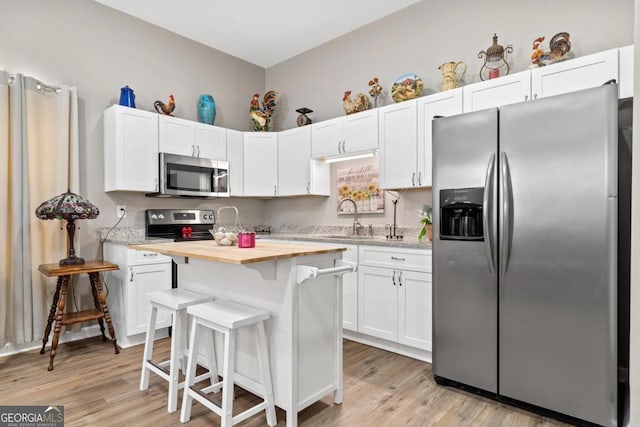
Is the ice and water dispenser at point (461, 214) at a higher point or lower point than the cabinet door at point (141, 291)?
higher

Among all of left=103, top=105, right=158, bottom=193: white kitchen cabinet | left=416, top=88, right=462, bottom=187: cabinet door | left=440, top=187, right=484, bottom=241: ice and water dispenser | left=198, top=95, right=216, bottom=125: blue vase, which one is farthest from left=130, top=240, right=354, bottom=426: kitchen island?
left=198, top=95, right=216, bottom=125: blue vase

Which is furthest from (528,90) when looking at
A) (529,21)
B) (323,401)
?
(323,401)

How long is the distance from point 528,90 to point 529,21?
77cm

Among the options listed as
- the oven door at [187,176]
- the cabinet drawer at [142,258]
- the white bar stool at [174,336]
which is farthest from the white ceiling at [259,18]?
the white bar stool at [174,336]

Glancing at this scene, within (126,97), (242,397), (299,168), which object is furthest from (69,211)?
(299,168)

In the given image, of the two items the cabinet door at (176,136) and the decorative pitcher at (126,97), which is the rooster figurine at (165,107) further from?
the decorative pitcher at (126,97)

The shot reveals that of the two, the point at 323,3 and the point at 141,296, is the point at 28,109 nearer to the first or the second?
the point at 141,296

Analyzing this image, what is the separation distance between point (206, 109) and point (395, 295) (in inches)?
119

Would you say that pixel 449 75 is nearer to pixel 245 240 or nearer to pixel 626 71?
pixel 626 71

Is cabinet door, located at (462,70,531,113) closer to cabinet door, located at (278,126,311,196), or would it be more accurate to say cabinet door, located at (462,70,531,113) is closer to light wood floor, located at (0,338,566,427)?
cabinet door, located at (278,126,311,196)

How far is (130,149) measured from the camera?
11.4 feet

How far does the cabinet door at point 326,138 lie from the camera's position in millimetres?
3850

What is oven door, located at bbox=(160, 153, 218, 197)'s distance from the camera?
12.1ft

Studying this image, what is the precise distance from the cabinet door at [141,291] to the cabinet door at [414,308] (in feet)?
6.84
